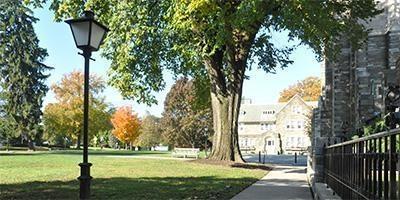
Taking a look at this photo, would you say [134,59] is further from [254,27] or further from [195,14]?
[254,27]

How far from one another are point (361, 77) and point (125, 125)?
5356 cm

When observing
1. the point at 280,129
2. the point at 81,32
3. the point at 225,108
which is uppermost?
the point at 81,32

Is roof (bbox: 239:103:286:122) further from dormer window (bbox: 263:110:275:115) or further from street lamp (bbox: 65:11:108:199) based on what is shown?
street lamp (bbox: 65:11:108:199)

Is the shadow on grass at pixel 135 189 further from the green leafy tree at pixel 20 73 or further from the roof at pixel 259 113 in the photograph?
the roof at pixel 259 113

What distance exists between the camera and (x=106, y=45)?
22203 mm

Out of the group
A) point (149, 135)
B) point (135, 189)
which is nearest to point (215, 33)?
point (135, 189)

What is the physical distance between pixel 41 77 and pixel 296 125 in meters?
40.9

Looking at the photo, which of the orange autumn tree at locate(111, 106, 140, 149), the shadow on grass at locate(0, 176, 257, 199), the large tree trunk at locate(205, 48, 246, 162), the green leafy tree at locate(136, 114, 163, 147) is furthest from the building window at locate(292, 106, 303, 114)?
the shadow on grass at locate(0, 176, 257, 199)

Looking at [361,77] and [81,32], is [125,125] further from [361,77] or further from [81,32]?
[81,32]

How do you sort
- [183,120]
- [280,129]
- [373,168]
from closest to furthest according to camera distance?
1. [373,168]
2. [183,120]
3. [280,129]

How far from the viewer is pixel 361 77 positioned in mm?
27266

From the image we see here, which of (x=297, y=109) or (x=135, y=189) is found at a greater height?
(x=297, y=109)

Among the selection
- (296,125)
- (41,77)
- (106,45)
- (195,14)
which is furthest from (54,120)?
(195,14)

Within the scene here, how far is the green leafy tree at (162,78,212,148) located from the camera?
2247 inches
